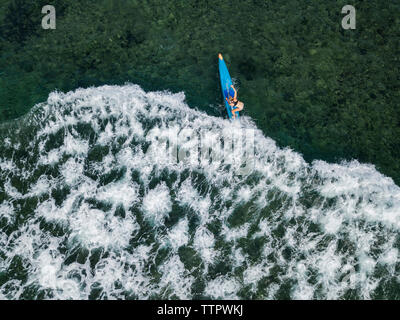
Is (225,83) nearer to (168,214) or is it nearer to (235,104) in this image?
(235,104)

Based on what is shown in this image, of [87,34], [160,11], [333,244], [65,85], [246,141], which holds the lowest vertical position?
[333,244]

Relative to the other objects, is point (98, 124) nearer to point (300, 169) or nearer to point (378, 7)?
point (300, 169)

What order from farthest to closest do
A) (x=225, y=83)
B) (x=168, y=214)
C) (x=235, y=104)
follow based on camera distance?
(x=225, y=83) < (x=235, y=104) < (x=168, y=214)

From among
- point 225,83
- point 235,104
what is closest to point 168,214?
point 235,104

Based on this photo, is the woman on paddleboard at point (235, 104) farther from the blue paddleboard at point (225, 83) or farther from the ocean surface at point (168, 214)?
the ocean surface at point (168, 214)

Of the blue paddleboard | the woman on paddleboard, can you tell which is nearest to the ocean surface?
the blue paddleboard

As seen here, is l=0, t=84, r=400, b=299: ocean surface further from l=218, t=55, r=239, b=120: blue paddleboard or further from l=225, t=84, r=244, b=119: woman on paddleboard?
l=225, t=84, r=244, b=119: woman on paddleboard

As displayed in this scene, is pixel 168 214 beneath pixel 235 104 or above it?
beneath

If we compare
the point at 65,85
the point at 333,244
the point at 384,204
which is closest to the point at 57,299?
the point at 65,85

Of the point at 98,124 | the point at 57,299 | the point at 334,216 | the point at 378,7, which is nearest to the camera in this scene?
the point at 57,299
